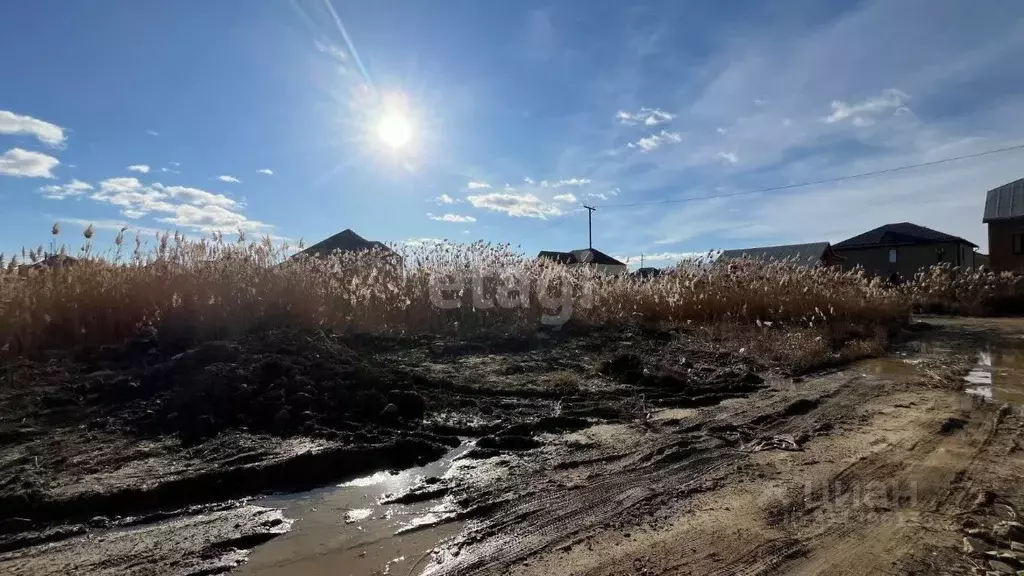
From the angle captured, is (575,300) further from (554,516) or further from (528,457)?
(554,516)

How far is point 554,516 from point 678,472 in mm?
893

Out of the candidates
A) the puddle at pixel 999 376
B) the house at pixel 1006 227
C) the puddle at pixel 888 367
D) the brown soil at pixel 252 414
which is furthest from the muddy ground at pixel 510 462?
the house at pixel 1006 227

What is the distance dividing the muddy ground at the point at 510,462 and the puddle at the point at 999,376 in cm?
23

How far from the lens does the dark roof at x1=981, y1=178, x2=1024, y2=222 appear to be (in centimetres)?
3002

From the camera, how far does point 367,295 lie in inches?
276

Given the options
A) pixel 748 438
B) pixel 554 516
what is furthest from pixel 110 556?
pixel 748 438

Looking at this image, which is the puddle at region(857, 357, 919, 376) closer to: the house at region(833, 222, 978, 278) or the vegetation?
the vegetation

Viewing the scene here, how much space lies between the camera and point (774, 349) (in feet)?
22.3

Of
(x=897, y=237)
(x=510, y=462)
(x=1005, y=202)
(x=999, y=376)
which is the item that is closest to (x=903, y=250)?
(x=897, y=237)

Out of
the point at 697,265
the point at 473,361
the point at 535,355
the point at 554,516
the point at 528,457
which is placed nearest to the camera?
the point at 554,516

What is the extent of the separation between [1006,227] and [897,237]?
10.4 m

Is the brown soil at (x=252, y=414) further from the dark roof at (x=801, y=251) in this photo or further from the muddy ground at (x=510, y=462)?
the dark roof at (x=801, y=251)

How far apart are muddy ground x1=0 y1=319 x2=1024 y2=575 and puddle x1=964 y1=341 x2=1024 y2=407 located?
0.23m

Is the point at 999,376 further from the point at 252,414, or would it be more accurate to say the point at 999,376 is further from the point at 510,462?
the point at 252,414
